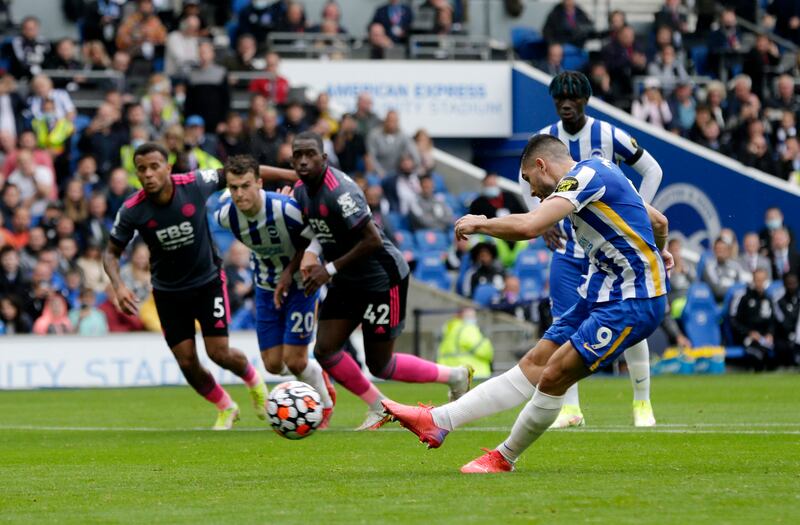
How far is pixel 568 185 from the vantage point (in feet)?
27.9

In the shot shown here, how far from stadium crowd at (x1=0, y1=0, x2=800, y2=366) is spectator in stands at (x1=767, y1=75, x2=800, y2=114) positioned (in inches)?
15.2

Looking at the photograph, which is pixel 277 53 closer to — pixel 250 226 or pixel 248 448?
pixel 250 226

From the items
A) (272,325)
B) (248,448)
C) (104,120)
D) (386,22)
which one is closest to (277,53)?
(386,22)

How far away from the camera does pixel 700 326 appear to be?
23797mm

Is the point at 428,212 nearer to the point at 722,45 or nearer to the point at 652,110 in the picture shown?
the point at 652,110

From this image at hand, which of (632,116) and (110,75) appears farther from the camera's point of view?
(632,116)

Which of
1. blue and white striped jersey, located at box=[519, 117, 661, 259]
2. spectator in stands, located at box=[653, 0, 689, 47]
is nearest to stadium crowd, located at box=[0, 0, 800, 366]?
spectator in stands, located at box=[653, 0, 689, 47]

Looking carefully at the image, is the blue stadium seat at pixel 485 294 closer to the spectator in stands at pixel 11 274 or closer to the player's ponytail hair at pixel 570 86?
the spectator in stands at pixel 11 274

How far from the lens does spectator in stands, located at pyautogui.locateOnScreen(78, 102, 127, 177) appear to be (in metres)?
23.1

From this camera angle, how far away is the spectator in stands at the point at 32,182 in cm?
2228

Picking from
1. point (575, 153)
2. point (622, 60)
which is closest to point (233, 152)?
point (622, 60)

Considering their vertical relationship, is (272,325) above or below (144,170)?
below

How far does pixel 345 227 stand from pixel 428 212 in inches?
515

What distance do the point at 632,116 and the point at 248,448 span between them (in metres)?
19.2
